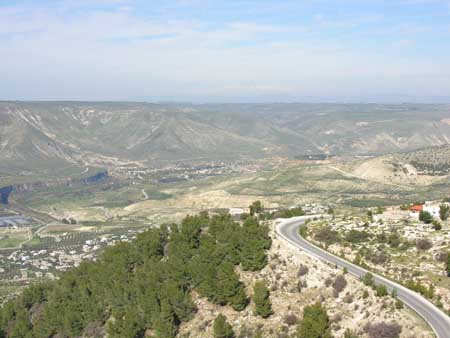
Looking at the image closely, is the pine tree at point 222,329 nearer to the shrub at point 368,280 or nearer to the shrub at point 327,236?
the shrub at point 368,280

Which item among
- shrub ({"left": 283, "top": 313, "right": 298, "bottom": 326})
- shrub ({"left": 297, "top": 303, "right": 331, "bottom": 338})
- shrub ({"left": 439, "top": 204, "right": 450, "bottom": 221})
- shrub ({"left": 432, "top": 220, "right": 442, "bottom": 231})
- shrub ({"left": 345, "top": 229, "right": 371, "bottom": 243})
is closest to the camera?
shrub ({"left": 297, "top": 303, "right": 331, "bottom": 338})

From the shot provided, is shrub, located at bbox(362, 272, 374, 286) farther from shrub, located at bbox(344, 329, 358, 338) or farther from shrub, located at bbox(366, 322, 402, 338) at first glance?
shrub, located at bbox(344, 329, 358, 338)

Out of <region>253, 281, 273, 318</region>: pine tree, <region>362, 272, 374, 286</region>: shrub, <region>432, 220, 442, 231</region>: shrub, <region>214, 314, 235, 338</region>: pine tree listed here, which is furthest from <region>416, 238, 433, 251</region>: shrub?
<region>214, 314, 235, 338</region>: pine tree

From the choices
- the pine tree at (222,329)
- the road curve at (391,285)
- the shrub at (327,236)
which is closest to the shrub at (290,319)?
the pine tree at (222,329)

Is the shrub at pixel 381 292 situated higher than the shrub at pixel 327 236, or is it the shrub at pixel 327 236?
the shrub at pixel 381 292

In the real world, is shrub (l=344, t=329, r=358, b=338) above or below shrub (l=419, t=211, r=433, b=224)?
below

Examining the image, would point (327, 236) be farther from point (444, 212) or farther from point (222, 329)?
point (222, 329)

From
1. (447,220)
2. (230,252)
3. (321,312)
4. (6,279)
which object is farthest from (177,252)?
(6,279)
